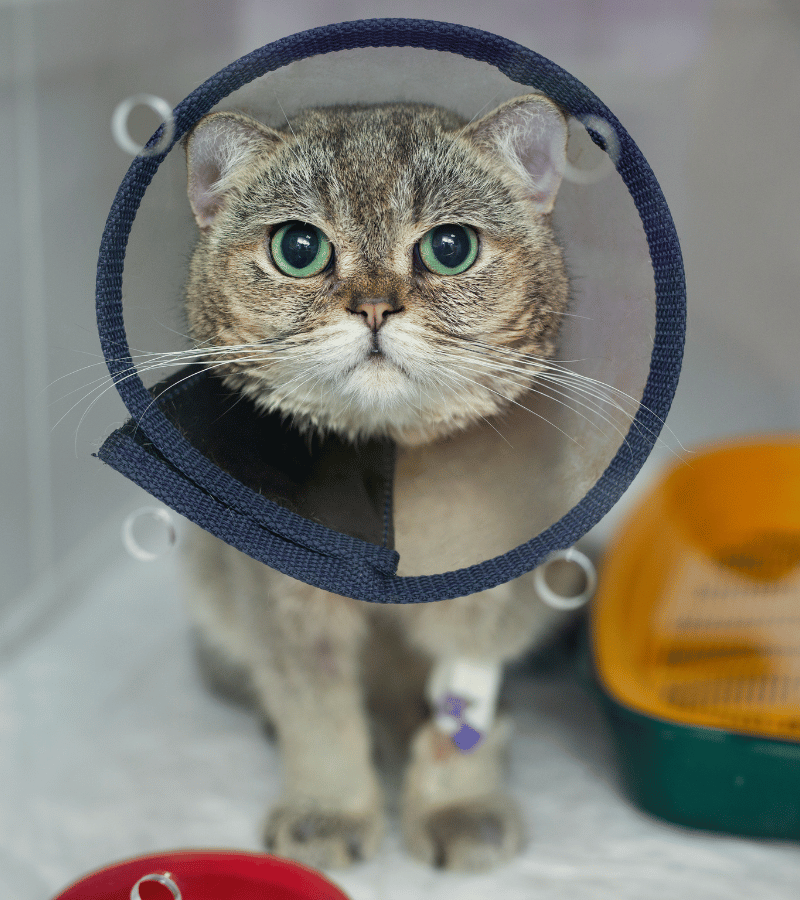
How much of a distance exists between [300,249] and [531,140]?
0.51 feet

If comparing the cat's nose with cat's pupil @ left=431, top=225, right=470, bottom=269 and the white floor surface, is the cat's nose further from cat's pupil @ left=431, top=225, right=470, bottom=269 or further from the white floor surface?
the white floor surface

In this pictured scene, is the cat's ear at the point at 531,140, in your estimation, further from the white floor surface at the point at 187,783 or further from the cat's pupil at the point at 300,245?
the white floor surface at the point at 187,783

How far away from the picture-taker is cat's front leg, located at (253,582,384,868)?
78cm

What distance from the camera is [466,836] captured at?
78 cm

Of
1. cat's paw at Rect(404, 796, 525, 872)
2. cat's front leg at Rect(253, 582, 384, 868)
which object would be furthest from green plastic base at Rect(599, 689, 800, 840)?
cat's front leg at Rect(253, 582, 384, 868)

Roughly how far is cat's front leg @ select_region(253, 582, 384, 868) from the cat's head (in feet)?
0.95

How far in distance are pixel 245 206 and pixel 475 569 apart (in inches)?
10.8

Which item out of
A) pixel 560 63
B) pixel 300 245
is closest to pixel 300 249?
pixel 300 245

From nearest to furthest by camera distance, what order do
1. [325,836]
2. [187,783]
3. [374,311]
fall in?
[374,311]
[325,836]
[187,783]

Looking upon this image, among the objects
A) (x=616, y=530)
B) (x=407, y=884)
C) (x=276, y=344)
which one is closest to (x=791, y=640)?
(x=616, y=530)

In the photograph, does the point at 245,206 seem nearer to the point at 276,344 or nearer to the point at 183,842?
the point at 276,344

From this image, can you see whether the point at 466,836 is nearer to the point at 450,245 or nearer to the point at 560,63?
the point at 450,245

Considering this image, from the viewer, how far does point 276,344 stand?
0.54 meters

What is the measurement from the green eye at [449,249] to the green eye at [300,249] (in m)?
0.06
